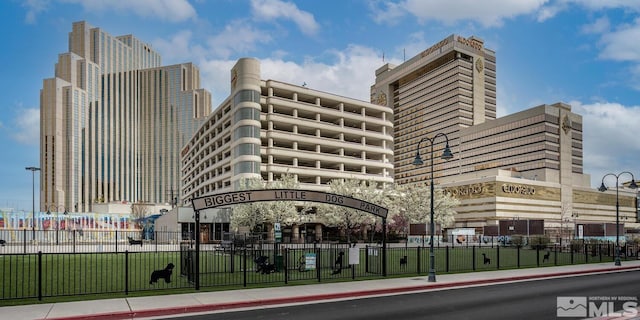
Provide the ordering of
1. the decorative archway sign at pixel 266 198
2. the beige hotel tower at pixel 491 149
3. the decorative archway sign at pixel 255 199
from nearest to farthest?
the decorative archway sign at pixel 255 199 < the decorative archway sign at pixel 266 198 < the beige hotel tower at pixel 491 149

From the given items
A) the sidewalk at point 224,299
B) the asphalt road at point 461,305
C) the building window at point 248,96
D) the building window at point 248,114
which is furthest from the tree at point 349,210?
the asphalt road at point 461,305

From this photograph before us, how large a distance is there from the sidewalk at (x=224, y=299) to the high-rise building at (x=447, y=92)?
160 m

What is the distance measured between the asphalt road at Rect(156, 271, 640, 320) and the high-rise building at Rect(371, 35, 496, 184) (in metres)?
160

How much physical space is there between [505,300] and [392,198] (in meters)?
67.8

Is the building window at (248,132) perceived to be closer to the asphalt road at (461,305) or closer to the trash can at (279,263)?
the trash can at (279,263)

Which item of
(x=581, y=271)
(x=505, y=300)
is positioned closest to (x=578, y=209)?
(x=581, y=271)

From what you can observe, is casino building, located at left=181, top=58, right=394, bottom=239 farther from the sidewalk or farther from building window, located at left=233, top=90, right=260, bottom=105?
the sidewalk

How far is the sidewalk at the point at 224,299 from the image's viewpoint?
13.7 m

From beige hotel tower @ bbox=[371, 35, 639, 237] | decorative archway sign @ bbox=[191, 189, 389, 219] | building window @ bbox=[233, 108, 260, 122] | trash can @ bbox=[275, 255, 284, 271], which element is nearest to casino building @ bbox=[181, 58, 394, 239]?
building window @ bbox=[233, 108, 260, 122]

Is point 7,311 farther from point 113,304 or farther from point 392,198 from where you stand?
point 392,198

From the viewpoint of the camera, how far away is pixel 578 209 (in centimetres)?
15350

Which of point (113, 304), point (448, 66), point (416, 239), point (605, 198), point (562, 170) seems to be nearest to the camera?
point (113, 304)

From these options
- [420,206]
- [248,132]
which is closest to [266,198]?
[248,132]

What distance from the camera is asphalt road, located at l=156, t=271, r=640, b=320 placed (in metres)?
13.9
